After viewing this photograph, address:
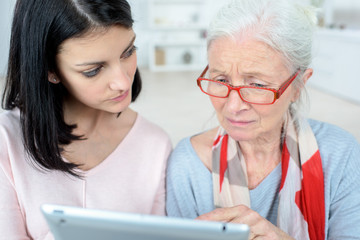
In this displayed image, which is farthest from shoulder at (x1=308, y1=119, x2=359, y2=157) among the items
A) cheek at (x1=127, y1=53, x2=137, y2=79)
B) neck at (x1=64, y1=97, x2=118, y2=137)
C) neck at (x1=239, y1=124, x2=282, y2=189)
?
neck at (x1=64, y1=97, x2=118, y2=137)

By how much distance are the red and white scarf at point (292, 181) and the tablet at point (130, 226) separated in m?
0.74

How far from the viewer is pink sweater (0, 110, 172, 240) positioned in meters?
1.31

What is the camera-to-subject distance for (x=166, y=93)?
5918 millimetres

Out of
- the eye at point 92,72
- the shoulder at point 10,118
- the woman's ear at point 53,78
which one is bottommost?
the shoulder at point 10,118

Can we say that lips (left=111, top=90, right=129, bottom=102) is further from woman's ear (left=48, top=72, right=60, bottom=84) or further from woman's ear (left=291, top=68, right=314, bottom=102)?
A: woman's ear (left=291, top=68, right=314, bottom=102)

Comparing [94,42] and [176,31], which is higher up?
[94,42]

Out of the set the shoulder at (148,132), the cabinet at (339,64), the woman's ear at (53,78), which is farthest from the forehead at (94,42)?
the cabinet at (339,64)

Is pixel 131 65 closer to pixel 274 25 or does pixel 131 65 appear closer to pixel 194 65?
pixel 274 25

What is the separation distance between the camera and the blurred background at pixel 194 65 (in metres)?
4.57

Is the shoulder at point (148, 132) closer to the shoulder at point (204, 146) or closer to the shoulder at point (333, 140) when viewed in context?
the shoulder at point (204, 146)

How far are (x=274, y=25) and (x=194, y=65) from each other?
7203 millimetres

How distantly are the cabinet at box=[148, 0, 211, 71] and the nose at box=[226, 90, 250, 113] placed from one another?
6.87 metres

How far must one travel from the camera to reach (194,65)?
8375 millimetres

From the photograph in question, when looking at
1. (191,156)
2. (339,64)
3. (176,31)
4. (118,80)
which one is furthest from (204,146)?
(176,31)
